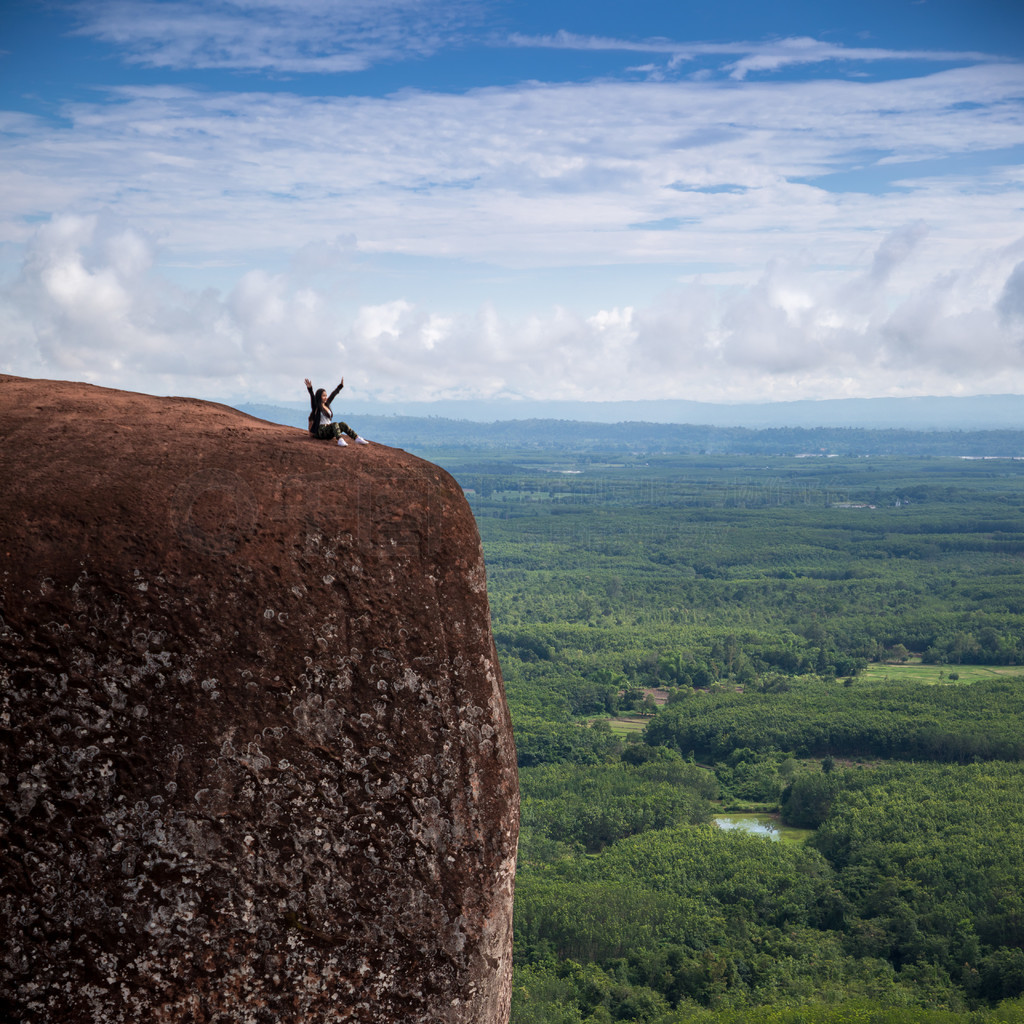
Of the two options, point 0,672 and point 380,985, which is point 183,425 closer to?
point 0,672

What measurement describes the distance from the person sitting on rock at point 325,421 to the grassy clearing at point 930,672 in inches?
4727

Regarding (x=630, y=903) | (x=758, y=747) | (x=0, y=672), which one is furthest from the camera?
(x=758, y=747)

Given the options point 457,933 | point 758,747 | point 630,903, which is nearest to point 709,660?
point 758,747

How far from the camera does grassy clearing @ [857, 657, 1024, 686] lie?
399 ft

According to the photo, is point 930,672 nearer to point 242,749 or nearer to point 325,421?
point 325,421

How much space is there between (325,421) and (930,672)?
5179 inches

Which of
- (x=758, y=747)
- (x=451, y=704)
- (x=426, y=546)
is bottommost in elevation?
(x=758, y=747)

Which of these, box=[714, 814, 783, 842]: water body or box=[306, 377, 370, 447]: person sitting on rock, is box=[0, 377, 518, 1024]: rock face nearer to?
box=[306, 377, 370, 447]: person sitting on rock

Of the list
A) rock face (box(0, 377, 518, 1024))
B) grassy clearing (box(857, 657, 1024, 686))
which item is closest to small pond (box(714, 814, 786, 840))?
grassy clearing (box(857, 657, 1024, 686))

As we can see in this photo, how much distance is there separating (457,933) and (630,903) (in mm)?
52021

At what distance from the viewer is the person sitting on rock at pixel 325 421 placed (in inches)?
396

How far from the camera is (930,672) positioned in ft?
417

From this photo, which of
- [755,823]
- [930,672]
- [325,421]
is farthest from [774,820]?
[325,421]

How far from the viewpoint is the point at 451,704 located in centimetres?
898
